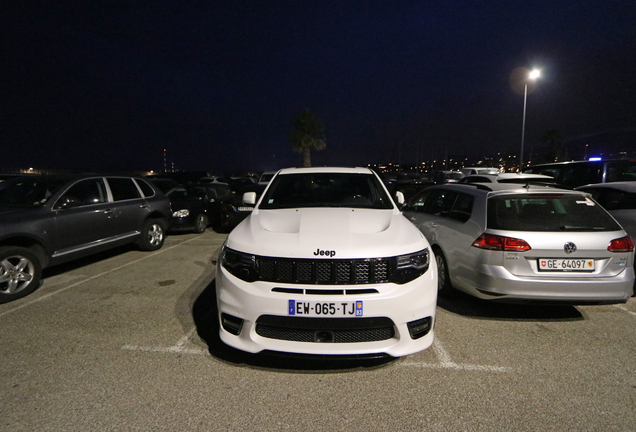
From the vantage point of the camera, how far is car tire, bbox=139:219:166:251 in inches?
282

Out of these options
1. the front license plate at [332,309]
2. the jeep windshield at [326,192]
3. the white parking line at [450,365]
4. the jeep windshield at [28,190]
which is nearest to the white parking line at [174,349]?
the front license plate at [332,309]

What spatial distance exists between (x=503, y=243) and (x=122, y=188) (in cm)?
673

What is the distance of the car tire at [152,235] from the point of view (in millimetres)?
7160

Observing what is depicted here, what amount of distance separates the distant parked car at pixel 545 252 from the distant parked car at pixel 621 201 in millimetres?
1296

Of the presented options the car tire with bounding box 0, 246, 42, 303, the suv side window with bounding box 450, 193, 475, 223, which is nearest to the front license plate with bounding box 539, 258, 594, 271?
the suv side window with bounding box 450, 193, 475, 223

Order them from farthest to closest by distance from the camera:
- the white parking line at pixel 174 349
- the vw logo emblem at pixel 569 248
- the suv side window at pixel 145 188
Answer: the suv side window at pixel 145 188
the vw logo emblem at pixel 569 248
the white parking line at pixel 174 349

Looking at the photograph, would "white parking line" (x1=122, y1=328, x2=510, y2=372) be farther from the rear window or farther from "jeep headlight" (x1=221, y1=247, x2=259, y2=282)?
the rear window

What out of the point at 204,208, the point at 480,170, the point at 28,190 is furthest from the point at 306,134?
the point at 28,190

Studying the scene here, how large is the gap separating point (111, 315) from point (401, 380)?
3344mm

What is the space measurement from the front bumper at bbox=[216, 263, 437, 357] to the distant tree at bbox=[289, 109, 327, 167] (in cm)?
3327

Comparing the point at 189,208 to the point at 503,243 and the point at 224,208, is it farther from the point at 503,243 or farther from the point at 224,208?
the point at 503,243

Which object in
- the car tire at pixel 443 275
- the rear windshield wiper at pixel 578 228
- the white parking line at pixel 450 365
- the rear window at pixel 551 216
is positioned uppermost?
the rear window at pixel 551 216

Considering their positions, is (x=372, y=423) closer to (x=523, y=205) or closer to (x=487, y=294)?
(x=487, y=294)

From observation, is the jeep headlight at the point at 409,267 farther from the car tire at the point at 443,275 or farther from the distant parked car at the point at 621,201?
the distant parked car at the point at 621,201
